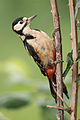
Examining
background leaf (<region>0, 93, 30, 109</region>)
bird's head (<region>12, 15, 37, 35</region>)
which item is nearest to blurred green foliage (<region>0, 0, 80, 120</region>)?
background leaf (<region>0, 93, 30, 109</region>)

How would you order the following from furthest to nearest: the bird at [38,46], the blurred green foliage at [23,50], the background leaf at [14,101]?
the bird at [38,46]
the blurred green foliage at [23,50]
the background leaf at [14,101]

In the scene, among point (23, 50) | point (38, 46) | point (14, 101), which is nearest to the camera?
point (14, 101)

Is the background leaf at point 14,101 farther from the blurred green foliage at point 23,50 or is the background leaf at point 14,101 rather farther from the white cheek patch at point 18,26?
the white cheek patch at point 18,26

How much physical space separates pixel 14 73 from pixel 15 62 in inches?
8.0

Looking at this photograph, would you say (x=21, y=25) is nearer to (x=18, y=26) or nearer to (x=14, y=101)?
(x=18, y=26)

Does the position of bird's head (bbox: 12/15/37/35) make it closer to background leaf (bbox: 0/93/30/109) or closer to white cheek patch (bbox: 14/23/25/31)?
white cheek patch (bbox: 14/23/25/31)

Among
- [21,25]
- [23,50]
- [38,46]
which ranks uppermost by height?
[21,25]

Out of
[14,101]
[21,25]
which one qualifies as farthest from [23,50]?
[14,101]

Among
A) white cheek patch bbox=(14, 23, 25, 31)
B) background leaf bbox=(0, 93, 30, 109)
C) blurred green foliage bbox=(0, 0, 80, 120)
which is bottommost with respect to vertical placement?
blurred green foliage bbox=(0, 0, 80, 120)

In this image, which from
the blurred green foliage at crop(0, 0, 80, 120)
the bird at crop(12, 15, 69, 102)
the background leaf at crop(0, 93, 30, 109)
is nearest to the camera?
the background leaf at crop(0, 93, 30, 109)

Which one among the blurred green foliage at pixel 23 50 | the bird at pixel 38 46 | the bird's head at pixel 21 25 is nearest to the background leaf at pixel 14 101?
the blurred green foliage at pixel 23 50

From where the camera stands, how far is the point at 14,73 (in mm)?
2039

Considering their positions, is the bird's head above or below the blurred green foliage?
above

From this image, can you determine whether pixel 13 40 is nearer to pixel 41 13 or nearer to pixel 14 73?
pixel 41 13
